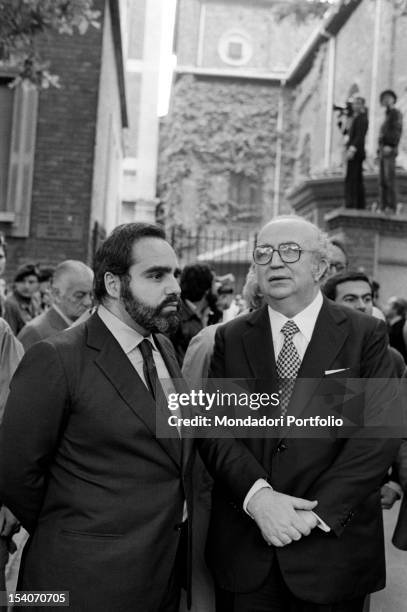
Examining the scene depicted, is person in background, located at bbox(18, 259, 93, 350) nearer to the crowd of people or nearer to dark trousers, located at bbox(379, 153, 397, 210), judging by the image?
the crowd of people

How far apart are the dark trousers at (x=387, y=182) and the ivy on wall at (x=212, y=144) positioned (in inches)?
678

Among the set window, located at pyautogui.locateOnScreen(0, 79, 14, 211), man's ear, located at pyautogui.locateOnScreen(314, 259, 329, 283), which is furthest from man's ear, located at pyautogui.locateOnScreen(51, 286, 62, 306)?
window, located at pyautogui.locateOnScreen(0, 79, 14, 211)

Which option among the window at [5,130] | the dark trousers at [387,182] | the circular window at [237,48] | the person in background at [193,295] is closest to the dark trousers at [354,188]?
the dark trousers at [387,182]

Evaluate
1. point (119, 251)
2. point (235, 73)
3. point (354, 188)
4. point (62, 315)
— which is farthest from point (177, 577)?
point (235, 73)

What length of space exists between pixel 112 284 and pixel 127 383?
0.40 meters

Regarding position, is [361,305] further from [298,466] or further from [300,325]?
[298,466]

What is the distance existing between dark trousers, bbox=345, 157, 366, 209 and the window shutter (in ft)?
18.8

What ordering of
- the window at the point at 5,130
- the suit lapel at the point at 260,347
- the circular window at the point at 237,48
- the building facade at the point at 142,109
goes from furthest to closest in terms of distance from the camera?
1. the circular window at the point at 237,48
2. the building facade at the point at 142,109
3. the window at the point at 5,130
4. the suit lapel at the point at 260,347

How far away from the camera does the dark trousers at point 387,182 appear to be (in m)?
13.0

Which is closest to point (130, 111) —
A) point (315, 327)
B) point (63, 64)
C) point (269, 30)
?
point (269, 30)

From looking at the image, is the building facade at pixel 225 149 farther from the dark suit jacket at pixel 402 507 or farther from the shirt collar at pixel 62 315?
the dark suit jacket at pixel 402 507

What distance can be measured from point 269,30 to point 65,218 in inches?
1215

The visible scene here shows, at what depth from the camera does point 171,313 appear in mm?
2582

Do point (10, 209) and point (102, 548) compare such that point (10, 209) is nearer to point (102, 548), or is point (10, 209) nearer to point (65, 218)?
point (65, 218)
